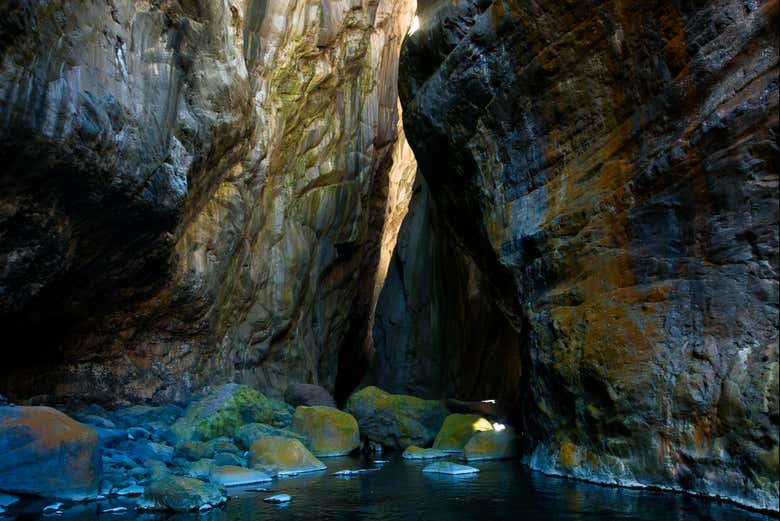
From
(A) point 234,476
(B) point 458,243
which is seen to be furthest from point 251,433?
(B) point 458,243

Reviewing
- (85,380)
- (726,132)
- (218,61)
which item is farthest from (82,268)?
(726,132)

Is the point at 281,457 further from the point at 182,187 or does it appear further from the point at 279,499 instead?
the point at 182,187

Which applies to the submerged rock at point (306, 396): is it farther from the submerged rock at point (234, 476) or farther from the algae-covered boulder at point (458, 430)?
the submerged rock at point (234, 476)

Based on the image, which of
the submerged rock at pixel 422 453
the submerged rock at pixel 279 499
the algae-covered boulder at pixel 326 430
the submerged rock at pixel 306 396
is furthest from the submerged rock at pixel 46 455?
the submerged rock at pixel 306 396

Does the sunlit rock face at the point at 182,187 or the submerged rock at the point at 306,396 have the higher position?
the sunlit rock face at the point at 182,187

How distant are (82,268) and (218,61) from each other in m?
5.32

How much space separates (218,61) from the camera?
15.1m

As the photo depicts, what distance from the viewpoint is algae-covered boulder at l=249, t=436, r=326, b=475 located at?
1216 centimetres

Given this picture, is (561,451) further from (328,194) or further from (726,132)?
(328,194)

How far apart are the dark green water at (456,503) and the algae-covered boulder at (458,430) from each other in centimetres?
420

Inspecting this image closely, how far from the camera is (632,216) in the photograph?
34.6 feet

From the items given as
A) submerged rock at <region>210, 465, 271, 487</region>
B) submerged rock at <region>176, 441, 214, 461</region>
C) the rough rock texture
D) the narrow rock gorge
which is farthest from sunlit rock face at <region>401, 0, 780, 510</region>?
the rough rock texture

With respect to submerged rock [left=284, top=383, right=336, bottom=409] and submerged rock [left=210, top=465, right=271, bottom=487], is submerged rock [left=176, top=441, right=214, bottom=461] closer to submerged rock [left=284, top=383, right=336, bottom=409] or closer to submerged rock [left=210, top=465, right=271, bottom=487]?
submerged rock [left=210, top=465, right=271, bottom=487]

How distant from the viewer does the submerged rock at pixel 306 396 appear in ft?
64.9
